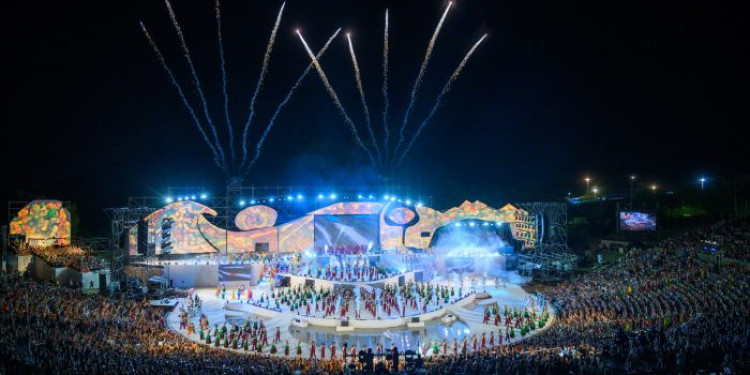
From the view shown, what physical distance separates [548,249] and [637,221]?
9.73 m

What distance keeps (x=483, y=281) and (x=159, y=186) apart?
37061 mm

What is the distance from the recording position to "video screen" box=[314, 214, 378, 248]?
1431 inches

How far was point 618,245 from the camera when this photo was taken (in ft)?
134

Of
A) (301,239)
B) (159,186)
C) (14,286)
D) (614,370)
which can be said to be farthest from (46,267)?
(614,370)

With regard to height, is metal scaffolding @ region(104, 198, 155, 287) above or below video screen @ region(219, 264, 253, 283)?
above

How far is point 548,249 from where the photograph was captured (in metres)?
35.5

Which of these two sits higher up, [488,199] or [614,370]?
[488,199]

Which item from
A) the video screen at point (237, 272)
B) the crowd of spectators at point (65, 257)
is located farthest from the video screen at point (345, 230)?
the crowd of spectators at point (65, 257)

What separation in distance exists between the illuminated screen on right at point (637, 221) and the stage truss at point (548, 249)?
24.8 feet

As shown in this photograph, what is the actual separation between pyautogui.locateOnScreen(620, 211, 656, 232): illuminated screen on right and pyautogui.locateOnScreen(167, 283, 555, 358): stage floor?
15.5 meters

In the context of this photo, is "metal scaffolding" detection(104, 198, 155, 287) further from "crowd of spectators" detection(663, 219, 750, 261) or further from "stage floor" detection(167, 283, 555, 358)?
"crowd of spectators" detection(663, 219, 750, 261)

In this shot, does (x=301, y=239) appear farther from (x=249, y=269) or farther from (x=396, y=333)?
(x=396, y=333)

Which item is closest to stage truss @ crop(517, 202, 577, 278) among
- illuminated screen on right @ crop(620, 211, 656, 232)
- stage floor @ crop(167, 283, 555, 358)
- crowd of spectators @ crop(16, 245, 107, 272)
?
stage floor @ crop(167, 283, 555, 358)

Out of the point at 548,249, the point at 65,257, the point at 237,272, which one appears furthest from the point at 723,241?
the point at 65,257
